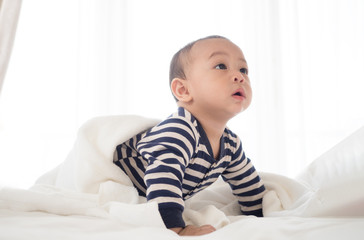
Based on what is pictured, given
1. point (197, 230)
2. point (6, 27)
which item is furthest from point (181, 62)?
point (6, 27)

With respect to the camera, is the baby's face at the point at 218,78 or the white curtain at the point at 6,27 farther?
the white curtain at the point at 6,27

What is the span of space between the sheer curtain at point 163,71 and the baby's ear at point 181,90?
124 centimetres

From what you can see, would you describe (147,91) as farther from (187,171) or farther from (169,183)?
(169,183)

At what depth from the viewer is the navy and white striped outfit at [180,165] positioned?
86 centimetres

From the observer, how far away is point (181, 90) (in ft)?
3.89

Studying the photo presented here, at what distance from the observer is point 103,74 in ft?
8.17

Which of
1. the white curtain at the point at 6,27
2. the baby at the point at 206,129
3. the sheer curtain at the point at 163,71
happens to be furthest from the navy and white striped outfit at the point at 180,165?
the sheer curtain at the point at 163,71

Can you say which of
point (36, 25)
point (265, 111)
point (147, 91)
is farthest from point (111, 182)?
point (36, 25)

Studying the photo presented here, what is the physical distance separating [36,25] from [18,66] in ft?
0.97

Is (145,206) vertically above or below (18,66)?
below

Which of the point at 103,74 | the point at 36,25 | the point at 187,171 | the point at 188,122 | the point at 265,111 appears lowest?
the point at 187,171

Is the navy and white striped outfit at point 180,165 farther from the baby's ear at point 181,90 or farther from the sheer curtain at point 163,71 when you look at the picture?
the sheer curtain at point 163,71

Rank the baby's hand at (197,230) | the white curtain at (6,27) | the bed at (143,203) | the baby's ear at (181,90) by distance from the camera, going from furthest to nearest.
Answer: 1. the white curtain at (6,27)
2. the baby's ear at (181,90)
3. the baby's hand at (197,230)
4. the bed at (143,203)

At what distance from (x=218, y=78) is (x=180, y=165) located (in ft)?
1.02
